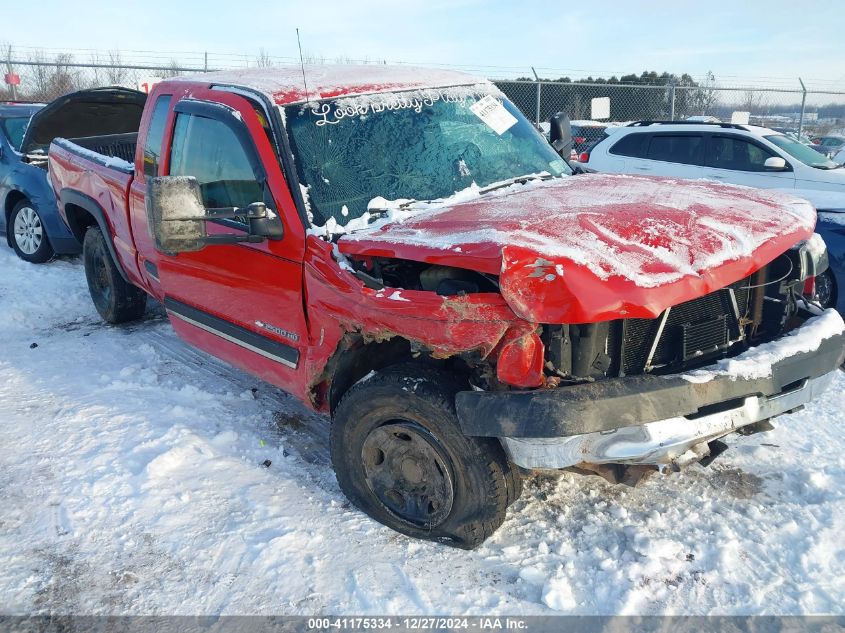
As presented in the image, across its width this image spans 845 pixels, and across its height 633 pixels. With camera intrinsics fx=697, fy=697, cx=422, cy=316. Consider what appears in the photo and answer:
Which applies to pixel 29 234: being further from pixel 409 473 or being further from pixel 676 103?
pixel 676 103

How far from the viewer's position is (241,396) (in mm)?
4562

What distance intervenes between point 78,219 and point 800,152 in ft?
29.0

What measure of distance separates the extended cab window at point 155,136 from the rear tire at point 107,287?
1466 millimetres

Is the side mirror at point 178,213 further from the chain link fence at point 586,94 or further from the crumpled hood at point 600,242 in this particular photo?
the chain link fence at point 586,94

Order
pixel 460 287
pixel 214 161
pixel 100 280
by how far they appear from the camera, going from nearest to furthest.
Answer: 1. pixel 460 287
2. pixel 214 161
3. pixel 100 280

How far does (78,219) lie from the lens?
6023 millimetres

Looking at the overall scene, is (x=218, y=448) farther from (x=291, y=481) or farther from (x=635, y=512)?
(x=635, y=512)

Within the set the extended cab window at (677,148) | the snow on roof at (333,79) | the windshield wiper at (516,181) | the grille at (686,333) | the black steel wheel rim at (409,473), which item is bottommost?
the black steel wheel rim at (409,473)

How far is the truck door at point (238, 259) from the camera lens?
339 centimetres

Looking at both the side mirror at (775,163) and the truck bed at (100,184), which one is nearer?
the truck bed at (100,184)

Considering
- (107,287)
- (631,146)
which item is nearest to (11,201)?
(107,287)

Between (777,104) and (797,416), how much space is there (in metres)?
17.0

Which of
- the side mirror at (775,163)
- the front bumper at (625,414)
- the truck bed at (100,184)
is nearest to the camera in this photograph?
the front bumper at (625,414)

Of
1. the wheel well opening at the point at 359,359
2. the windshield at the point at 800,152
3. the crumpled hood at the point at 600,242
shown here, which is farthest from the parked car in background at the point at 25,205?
the windshield at the point at 800,152
